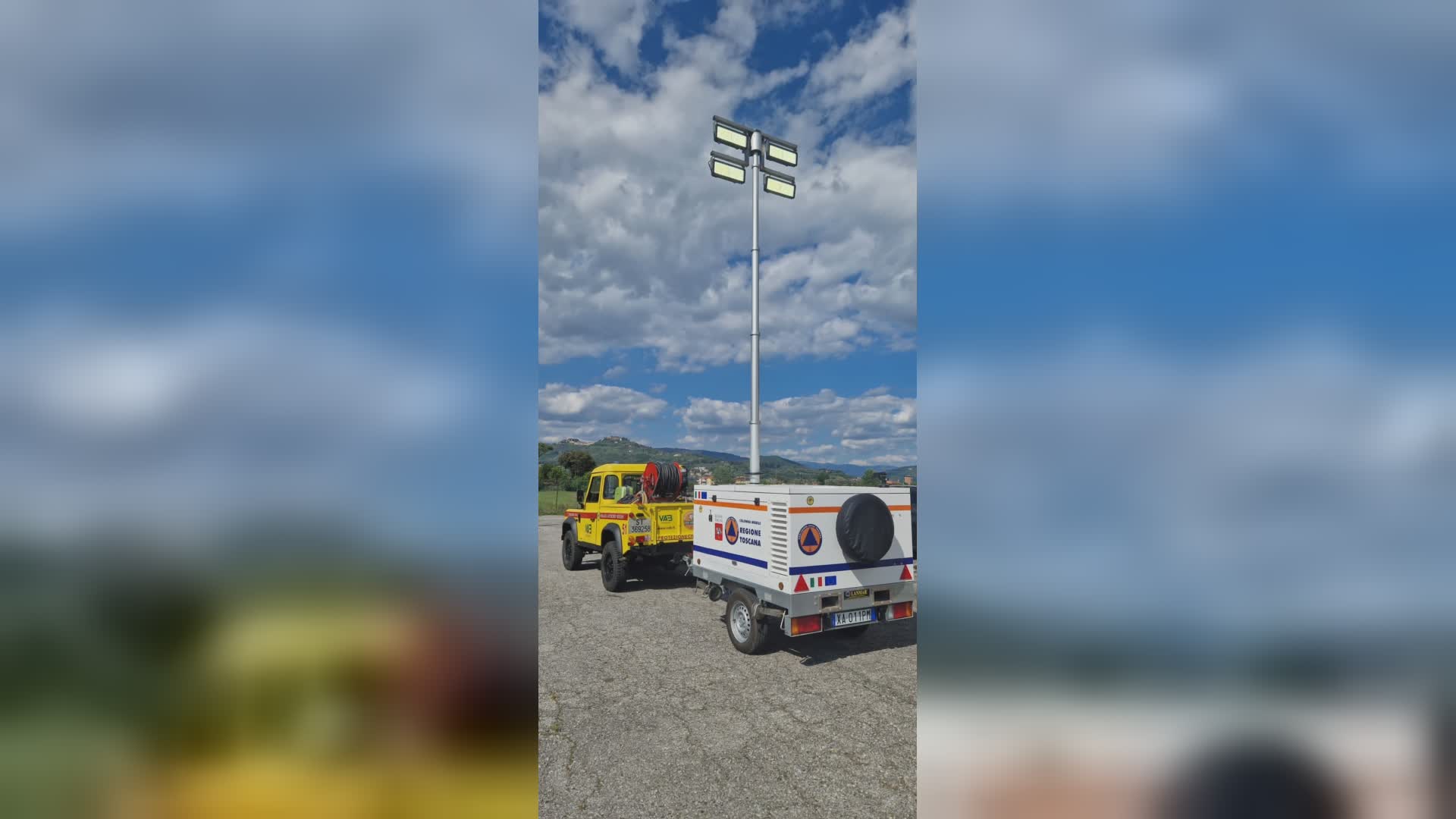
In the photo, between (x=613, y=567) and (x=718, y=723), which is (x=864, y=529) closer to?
(x=718, y=723)

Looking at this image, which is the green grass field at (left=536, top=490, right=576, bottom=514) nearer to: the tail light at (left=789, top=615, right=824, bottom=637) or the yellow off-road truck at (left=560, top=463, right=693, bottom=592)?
the yellow off-road truck at (left=560, top=463, right=693, bottom=592)

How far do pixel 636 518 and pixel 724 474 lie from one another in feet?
8.07

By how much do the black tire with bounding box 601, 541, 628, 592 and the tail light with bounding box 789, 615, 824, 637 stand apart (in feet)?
16.3

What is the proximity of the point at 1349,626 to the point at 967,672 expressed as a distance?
0.53m

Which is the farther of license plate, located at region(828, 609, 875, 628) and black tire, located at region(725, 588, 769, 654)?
black tire, located at region(725, 588, 769, 654)

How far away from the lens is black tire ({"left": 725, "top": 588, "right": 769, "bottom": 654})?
7.25 meters

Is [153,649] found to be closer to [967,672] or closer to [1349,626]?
[967,672]

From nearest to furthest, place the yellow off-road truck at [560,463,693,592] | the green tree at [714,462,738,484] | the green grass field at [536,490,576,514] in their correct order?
the yellow off-road truck at [560,463,693,592] → the green tree at [714,462,738,484] → the green grass field at [536,490,576,514]

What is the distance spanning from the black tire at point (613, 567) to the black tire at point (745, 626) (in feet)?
11.7

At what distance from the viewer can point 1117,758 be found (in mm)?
888

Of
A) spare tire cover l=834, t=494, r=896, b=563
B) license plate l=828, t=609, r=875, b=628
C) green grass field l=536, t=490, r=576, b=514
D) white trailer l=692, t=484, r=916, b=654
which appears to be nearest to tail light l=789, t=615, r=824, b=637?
white trailer l=692, t=484, r=916, b=654

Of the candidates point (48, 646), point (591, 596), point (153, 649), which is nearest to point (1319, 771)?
point (153, 649)

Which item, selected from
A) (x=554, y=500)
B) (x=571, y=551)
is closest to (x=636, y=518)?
(x=571, y=551)

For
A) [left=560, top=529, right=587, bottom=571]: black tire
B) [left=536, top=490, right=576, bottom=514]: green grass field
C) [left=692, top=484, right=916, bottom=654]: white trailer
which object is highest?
[left=692, top=484, right=916, bottom=654]: white trailer
